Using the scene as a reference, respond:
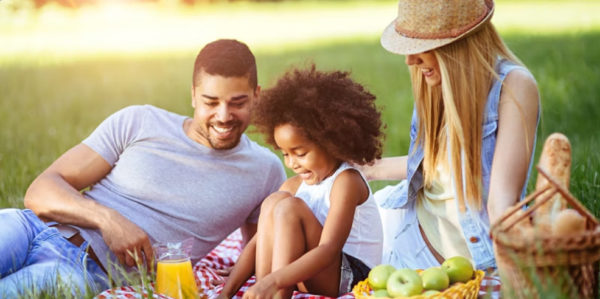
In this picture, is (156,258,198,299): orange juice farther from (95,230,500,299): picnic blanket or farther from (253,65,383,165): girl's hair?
(253,65,383,165): girl's hair

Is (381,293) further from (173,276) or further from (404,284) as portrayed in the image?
(173,276)

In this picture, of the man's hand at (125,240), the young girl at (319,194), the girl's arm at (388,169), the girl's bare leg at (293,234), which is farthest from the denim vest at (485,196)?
the man's hand at (125,240)

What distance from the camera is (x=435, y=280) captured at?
270 cm

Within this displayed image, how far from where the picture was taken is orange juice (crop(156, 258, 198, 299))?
3098 millimetres

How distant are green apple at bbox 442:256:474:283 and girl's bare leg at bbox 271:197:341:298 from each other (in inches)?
20.7

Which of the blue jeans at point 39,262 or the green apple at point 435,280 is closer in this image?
the green apple at point 435,280

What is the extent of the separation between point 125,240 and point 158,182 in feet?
1.22

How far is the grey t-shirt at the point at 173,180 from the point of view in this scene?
3582 mm

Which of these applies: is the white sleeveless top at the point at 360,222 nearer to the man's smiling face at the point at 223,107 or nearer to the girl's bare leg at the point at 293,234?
the girl's bare leg at the point at 293,234

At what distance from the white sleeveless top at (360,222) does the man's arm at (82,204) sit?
2.45 ft

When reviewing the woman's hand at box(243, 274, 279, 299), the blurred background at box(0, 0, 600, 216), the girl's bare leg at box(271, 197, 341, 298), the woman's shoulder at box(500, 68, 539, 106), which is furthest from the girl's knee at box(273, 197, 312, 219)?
the woman's shoulder at box(500, 68, 539, 106)

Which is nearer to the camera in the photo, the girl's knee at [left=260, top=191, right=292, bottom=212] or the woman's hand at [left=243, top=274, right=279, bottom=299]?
the woman's hand at [left=243, top=274, right=279, bottom=299]

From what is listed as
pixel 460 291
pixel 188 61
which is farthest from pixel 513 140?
pixel 188 61

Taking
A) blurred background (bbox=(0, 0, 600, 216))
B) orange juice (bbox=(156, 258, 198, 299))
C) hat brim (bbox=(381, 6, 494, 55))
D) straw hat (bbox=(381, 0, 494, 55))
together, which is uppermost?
straw hat (bbox=(381, 0, 494, 55))
